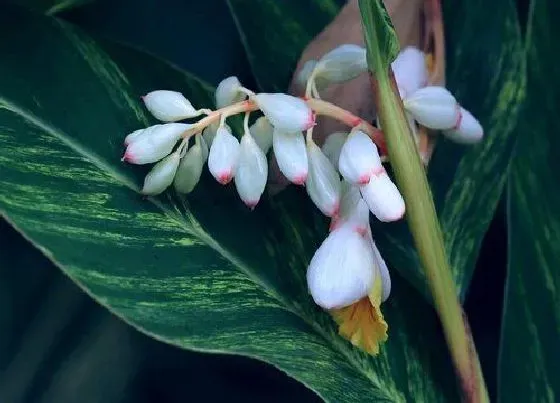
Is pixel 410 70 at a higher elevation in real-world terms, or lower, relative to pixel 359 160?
higher

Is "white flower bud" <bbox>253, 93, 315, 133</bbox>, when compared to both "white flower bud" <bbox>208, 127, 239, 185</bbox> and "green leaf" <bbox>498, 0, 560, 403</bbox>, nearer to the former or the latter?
"white flower bud" <bbox>208, 127, 239, 185</bbox>

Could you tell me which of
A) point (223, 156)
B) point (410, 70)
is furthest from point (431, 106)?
point (223, 156)

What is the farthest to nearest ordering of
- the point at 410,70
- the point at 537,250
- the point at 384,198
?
the point at 537,250 → the point at 410,70 → the point at 384,198

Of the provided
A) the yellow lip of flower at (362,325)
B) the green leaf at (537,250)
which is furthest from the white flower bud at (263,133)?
the green leaf at (537,250)

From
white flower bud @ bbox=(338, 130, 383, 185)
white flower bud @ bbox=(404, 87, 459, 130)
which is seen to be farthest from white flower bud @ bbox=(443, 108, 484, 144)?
white flower bud @ bbox=(338, 130, 383, 185)

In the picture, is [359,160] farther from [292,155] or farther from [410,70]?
[410,70]

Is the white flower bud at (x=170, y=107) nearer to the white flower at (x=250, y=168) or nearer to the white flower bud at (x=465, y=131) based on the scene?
the white flower at (x=250, y=168)
